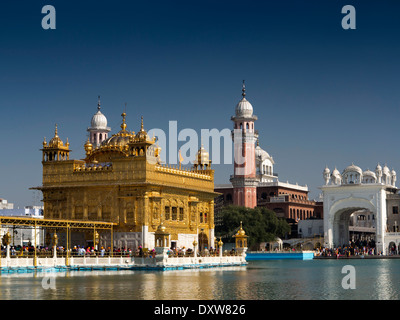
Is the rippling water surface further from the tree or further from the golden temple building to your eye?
the tree

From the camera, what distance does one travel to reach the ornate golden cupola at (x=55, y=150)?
4691cm

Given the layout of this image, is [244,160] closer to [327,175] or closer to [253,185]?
[253,185]

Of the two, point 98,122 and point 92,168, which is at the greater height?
point 98,122

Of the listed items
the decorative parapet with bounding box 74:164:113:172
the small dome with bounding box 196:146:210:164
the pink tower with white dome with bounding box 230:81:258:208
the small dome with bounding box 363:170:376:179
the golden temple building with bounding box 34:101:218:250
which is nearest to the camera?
the golden temple building with bounding box 34:101:218:250

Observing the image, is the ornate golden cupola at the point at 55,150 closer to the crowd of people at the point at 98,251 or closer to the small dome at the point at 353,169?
the crowd of people at the point at 98,251

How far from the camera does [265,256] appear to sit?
7506 centimetres

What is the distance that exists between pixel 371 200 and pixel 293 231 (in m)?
18.3

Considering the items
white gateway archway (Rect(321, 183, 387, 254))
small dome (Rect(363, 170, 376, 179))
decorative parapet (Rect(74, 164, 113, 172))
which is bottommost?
white gateway archway (Rect(321, 183, 387, 254))

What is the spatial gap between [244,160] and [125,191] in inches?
2046

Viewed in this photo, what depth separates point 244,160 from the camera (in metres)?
95.2

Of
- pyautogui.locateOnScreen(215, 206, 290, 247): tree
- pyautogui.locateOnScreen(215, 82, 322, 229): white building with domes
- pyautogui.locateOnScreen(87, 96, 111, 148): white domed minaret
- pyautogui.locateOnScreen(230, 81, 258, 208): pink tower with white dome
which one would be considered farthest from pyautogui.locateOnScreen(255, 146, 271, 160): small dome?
pyautogui.locateOnScreen(215, 206, 290, 247): tree

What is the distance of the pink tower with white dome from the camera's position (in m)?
94.3

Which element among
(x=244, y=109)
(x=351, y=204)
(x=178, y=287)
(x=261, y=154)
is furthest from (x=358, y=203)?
(x=178, y=287)
